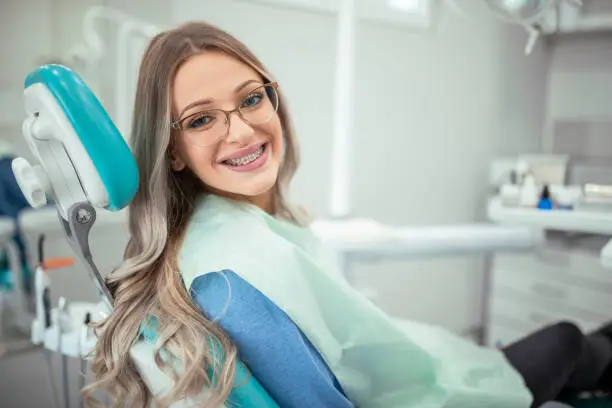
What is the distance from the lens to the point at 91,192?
0.60 metres

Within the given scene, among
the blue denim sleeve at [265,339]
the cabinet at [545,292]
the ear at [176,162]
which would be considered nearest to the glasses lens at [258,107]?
the ear at [176,162]

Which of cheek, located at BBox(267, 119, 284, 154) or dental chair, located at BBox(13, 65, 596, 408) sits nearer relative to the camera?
dental chair, located at BBox(13, 65, 596, 408)

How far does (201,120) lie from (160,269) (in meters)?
0.23

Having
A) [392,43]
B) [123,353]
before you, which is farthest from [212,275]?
[392,43]

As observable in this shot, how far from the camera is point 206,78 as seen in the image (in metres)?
0.71

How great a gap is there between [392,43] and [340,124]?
0.24 metres

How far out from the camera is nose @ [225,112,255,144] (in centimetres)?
72

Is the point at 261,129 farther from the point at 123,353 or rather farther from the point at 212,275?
the point at 123,353

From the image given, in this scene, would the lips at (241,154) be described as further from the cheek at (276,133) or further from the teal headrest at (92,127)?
the teal headrest at (92,127)

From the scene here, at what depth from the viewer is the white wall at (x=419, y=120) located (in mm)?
1127

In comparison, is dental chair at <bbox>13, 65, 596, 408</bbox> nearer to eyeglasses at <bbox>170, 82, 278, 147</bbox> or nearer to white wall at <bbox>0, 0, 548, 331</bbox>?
eyeglasses at <bbox>170, 82, 278, 147</bbox>

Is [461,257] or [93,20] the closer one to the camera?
[93,20]

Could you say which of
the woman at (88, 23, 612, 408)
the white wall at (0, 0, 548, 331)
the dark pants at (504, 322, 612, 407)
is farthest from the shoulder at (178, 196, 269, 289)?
the dark pants at (504, 322, 612, 407)

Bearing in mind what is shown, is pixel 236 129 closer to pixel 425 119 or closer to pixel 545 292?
pixel 425 119
